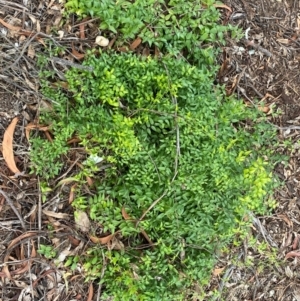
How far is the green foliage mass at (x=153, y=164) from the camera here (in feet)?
8.69

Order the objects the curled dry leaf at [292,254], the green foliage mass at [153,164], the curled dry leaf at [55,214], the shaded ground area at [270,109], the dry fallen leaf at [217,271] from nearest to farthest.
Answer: the green foliage mass at [153,164] → the curled dry leaf at [55,214] → the dry fallen leaf at [217,271] → the shaded ground area at [270,109] → the curled dry leaf at [292,254]

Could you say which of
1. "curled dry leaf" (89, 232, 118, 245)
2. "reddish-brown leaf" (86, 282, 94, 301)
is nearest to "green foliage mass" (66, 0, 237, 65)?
"curled dry leaf" (89, 232, 118, 245)

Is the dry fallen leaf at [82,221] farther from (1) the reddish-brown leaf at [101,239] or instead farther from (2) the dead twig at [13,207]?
(2) the dead twig at [13,207]

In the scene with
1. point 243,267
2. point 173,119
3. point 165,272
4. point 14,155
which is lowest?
point 243,267

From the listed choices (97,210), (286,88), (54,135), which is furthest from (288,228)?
(54,135)

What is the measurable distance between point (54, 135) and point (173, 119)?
673mm

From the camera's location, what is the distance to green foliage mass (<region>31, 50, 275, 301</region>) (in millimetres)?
Result: 2648

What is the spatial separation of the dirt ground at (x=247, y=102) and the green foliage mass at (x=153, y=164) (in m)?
0.17

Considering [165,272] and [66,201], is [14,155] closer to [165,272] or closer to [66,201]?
[66,201]

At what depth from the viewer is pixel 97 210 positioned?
2746 mm

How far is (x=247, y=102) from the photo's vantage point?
10.7 ft

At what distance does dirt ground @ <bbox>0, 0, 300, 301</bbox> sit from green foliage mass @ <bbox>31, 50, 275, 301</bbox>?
6.6 inches

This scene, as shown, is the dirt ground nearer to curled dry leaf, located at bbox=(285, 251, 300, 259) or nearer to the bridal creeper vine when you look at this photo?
curled dry leaf, located at bbox=(285, 251, 300, 259)

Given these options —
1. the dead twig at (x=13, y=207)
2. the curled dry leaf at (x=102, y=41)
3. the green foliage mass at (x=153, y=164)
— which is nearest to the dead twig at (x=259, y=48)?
the green foliage mass at (x=153, y=164)
